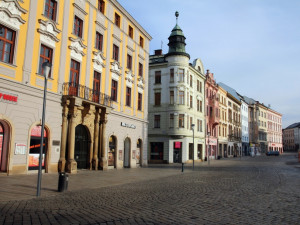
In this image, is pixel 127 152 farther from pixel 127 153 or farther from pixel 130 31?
pixel 130 31

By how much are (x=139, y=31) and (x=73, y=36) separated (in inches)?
444

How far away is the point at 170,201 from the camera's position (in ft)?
30.6

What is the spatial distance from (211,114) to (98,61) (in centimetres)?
3298

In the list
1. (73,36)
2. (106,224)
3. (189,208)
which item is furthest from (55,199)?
(73,36)

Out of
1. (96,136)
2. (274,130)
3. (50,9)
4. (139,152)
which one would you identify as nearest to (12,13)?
(50,9)

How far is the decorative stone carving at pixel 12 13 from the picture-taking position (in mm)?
14688

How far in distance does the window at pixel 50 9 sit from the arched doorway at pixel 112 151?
10860 mm

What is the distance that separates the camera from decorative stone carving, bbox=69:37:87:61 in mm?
19594

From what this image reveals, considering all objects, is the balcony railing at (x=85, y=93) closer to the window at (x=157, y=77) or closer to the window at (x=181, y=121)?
the window at (x=181, y=121)

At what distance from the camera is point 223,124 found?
2327 inches

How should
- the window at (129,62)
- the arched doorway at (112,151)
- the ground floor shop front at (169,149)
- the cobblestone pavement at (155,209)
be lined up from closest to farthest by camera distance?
the cobblestone pavement at (155,209), the arched doorway at (112,151), the window at (129,62), the ground floor shop front at (169,149)

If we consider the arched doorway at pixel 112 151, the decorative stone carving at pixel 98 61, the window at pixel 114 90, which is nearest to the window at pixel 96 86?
the decorative stone carving at pixel 98 61

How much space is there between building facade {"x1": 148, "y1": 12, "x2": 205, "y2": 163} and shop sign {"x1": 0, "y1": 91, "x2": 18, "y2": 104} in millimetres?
26132

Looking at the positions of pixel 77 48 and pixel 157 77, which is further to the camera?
pixel 157 77
